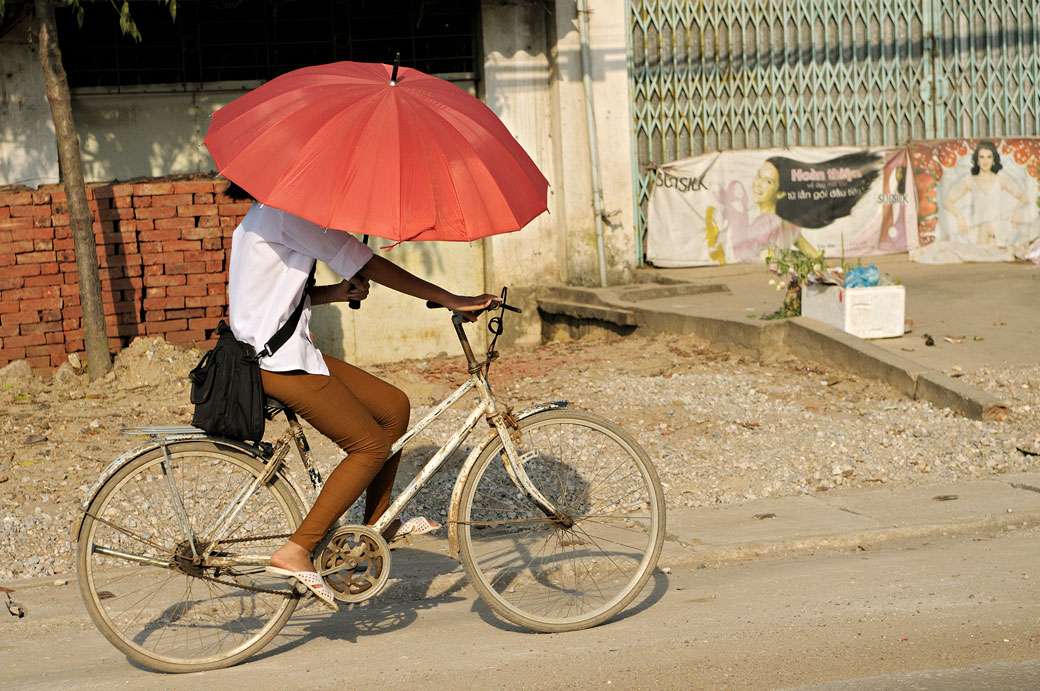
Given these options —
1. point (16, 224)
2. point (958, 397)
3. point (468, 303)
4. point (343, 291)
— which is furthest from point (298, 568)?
point (16, 224)

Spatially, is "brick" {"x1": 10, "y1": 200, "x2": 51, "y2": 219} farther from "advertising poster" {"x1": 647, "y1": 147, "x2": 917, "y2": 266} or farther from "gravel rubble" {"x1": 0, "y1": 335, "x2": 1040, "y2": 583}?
"advertising poster" {"x1": 647, "y1": 147, "x2": 917, "y2": 266}

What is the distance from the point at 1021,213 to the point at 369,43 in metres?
7.87

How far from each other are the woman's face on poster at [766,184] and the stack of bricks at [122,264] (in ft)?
19.1

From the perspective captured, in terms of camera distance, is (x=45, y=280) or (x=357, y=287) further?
(x=45, y=280)

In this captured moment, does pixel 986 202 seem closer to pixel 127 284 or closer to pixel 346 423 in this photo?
pixel 127 284

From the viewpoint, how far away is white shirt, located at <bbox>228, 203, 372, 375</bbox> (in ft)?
11.5

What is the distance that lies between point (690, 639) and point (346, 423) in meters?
1.42

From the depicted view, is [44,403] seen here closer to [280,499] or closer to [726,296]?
[280,499]

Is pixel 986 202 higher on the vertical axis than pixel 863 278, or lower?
higher

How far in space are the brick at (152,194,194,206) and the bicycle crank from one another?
675 centimetres

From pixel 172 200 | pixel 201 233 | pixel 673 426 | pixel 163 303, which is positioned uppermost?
pixel 172 200

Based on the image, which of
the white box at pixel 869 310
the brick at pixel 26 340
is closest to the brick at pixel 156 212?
the brick at pixel 26 340

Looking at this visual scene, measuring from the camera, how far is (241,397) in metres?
3.56

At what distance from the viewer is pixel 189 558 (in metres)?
3.68
